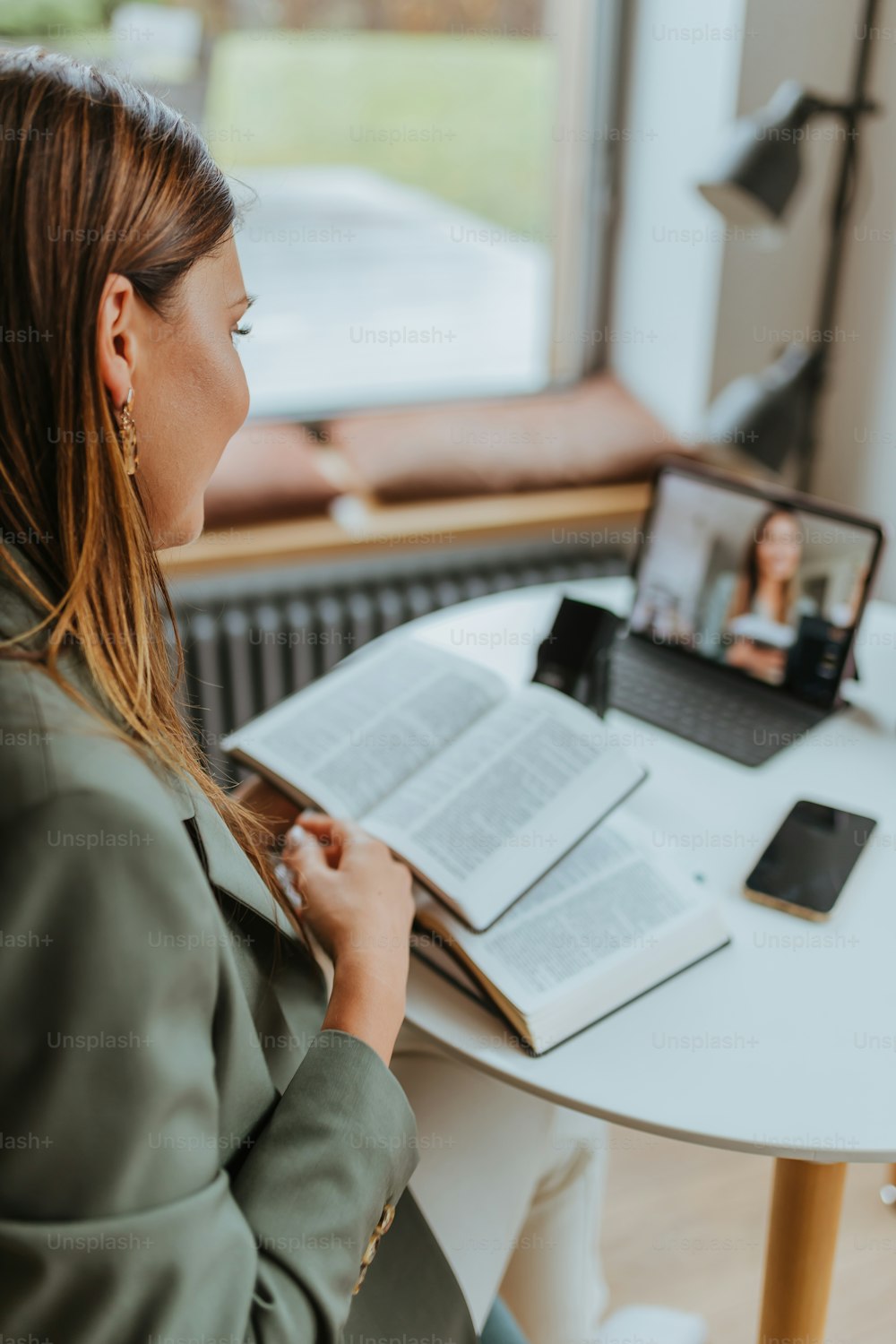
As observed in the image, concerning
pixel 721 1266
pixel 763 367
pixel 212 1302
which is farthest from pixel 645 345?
pixel 212 1302

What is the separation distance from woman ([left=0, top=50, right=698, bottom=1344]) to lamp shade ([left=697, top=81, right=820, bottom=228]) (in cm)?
108

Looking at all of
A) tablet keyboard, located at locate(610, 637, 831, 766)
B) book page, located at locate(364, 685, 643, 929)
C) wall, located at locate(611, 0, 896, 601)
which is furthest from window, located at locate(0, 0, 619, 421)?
book page, located at locate(364, 685, 643, 929)

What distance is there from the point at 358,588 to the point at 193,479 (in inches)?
54.1

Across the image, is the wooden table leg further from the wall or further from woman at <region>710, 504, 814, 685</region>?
the wall

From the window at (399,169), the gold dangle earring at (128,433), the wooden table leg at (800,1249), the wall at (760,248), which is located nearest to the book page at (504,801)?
the wooden table leg at (800,1249)

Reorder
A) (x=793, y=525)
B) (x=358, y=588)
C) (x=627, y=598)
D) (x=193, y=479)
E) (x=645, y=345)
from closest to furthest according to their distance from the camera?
(x=193, y=479) → (x=793, y=525) → (x=627, y=598) → (x=358, y=588) → (x=645, y=345)

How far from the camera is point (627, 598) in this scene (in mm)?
1606

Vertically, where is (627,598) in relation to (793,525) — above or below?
below

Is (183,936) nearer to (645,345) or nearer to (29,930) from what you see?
(29,930)

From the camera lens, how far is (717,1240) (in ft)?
4.84

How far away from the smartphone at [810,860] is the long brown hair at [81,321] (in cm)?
60

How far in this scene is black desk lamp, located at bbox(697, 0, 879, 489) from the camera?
63.4 inches

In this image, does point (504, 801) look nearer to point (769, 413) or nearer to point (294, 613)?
point (769, 413)

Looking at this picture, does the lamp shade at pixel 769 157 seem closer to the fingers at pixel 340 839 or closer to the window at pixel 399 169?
the window at pixel 399 169
